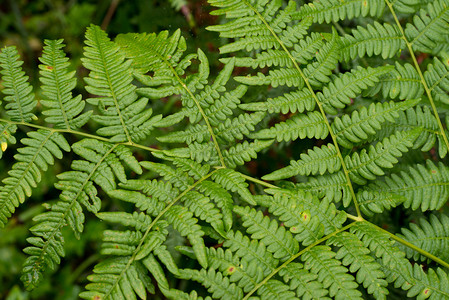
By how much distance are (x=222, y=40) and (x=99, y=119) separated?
3.70 ft

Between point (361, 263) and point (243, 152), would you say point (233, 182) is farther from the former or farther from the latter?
point (361, 263)

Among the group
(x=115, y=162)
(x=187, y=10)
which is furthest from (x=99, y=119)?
(x=187, y=10)

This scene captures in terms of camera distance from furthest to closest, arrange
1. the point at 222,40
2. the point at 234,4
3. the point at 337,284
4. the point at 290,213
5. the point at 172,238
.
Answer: the point at 222,40 → the point at 172,238 → the point at 234,4 → the point at 290,213 → the point at 337,284

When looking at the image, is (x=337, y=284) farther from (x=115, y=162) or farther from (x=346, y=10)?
(x=346, y=10)

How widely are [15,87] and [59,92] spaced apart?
18 cm

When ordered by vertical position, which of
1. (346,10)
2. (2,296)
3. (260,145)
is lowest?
(2,296)

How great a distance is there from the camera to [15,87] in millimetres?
1528

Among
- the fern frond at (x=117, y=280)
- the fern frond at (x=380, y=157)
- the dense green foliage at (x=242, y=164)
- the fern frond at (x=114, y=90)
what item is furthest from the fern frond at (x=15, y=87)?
the fern frond at (x=380, y=157)

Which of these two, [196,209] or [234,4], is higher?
[234,4]

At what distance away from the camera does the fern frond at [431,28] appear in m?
1.65

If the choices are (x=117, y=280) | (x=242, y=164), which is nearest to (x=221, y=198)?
(x=242, y=164)

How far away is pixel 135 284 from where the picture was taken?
4.33 ft

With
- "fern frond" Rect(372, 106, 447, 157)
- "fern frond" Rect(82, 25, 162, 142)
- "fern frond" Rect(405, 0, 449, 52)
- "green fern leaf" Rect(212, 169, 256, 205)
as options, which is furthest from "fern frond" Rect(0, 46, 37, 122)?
"fern frond" Rect(405, 0, 449, 52)

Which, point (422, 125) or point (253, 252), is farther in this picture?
point (422, 125)
